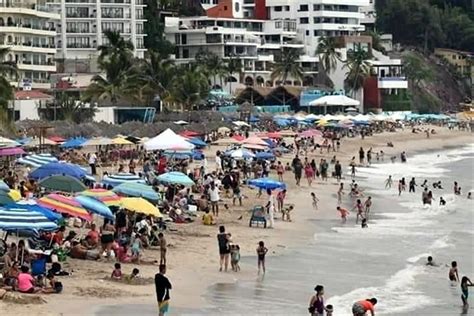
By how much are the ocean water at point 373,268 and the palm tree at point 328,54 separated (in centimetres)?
6453

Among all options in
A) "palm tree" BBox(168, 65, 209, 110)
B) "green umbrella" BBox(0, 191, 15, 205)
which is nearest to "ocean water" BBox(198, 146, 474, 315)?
"green umbrella" BBox(0, 191, 15, 205)

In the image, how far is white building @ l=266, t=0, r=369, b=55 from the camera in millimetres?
115250

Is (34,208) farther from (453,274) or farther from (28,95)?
(28,95)

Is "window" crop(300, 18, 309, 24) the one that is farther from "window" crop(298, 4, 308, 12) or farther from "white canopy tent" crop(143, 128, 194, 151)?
"white canopy tent" crop(143, 128, 194, 151)

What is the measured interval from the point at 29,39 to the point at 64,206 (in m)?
60.0

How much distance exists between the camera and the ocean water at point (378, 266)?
850 inches

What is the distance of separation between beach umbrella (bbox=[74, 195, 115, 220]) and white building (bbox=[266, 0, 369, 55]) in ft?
300

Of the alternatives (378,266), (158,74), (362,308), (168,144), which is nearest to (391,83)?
(158,74)

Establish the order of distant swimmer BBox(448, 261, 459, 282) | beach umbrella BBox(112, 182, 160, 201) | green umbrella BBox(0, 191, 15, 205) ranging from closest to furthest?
1. green umbrella BBox(0, 191, 15, 205)
2. distant swimmer BBox(448, 261, 459, 282)
3. beach umbrella BBox(112, 182, 160, 201)

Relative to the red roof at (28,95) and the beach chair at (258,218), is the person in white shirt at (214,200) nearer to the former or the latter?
the beach chair at (258,218)

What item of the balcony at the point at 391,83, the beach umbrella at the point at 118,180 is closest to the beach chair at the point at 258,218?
the beach umbrella at the point at 118,180

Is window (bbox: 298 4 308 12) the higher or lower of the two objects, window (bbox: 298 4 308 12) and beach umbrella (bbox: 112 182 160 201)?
the higher

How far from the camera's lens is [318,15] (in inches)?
4550

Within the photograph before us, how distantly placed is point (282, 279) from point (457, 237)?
11.2 metres
